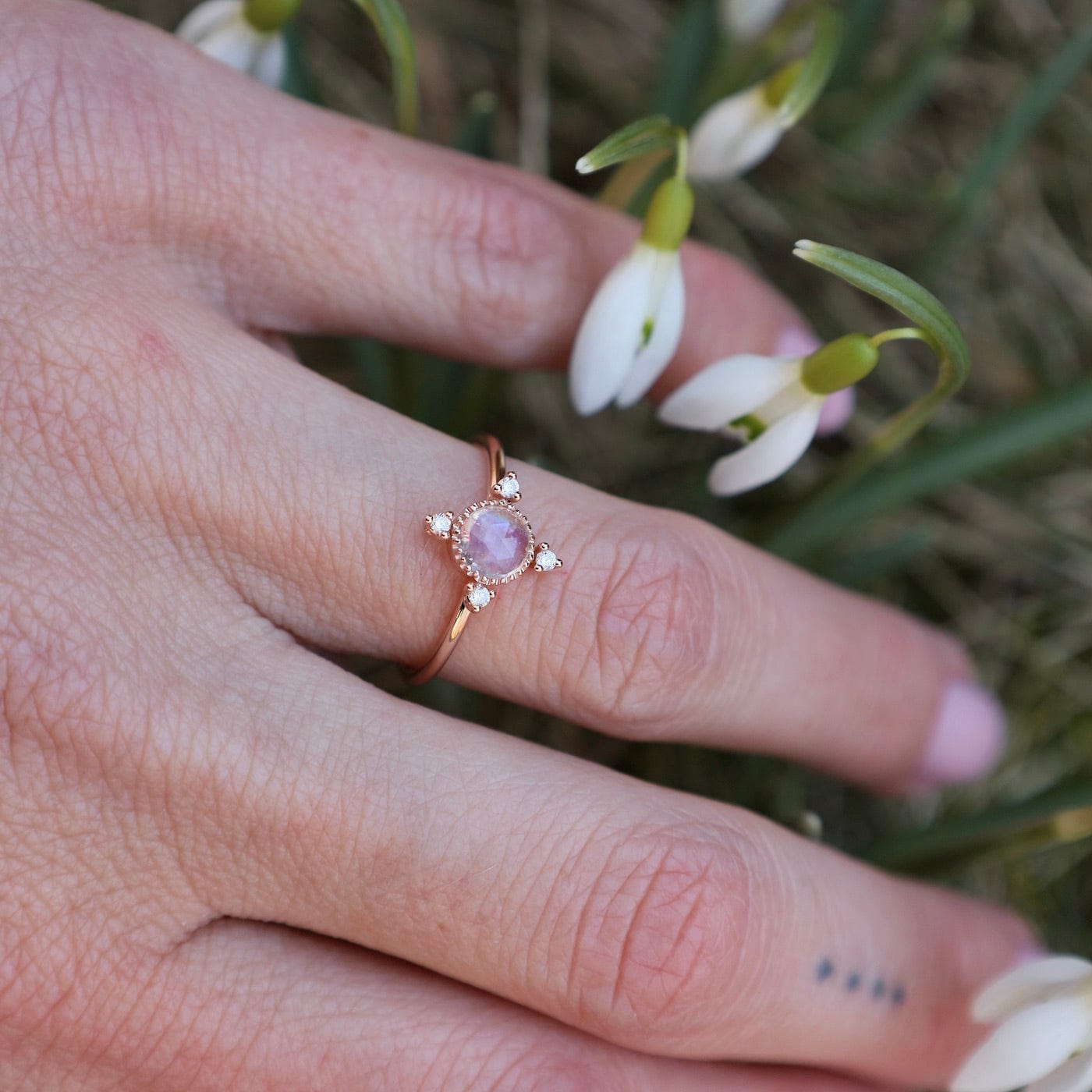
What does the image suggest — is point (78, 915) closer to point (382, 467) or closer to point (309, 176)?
point (382, 467)

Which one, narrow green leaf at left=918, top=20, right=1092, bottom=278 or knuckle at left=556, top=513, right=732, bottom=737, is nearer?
knuckle at left=556, top=513, right=732, bottom=737

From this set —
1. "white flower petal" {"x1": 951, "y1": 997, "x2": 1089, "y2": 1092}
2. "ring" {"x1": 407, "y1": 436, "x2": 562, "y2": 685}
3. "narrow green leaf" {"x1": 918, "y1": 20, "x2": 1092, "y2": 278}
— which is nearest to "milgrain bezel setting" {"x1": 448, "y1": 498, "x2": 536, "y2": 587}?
"ring" {"x1": 407, "y1": 436, "x2": 562, "y2": 685}

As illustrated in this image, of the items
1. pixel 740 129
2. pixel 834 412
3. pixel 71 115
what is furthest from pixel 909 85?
pixel 71 115

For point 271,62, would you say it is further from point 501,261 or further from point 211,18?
point 501,261

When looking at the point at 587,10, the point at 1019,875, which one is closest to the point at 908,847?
the point at 1019,875

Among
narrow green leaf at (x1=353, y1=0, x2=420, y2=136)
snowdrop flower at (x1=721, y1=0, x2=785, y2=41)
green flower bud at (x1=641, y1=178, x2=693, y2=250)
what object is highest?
snowdrop flower at (x1=721, y1=0, x2=785, y2=41)

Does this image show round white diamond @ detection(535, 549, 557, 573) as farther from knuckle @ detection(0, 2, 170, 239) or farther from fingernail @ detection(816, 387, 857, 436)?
knuckle @ detection(0, 2, 170, 239)
